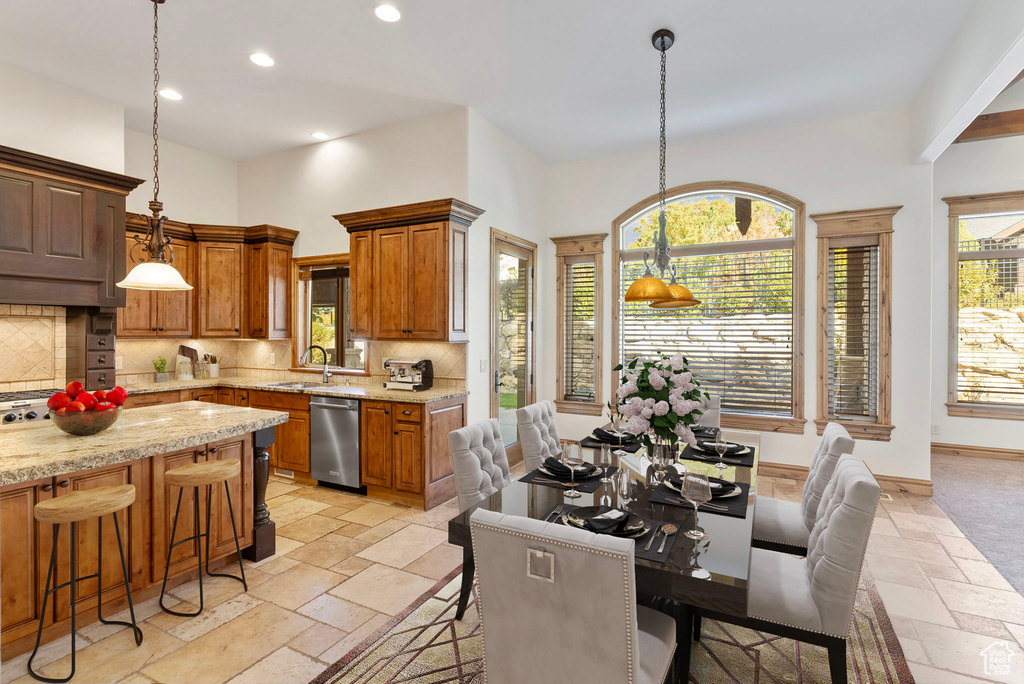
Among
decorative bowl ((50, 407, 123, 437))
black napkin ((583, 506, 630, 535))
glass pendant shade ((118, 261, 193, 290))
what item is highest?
glass pendant shade ((118, 261, 193, 290))

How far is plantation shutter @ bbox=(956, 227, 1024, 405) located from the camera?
5.70 metres

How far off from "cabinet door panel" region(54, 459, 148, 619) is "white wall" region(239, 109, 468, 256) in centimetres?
318

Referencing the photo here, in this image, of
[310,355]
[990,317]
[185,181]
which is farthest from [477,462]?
[990,317]

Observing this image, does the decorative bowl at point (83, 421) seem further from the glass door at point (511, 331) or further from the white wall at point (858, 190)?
the white wall at point (858, 190)

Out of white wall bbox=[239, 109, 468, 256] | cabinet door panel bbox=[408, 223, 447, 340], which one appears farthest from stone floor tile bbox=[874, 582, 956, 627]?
white wall bbox=[239, 109, 468, 256]

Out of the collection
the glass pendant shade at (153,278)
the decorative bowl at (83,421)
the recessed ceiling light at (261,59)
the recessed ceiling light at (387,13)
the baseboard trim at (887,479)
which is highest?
the recessed ceiling light at (261,59)

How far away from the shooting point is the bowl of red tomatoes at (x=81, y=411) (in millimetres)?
2355

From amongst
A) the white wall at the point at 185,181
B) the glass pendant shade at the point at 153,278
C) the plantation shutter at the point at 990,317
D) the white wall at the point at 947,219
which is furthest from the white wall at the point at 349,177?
the plantation shutter at the point at 990,317

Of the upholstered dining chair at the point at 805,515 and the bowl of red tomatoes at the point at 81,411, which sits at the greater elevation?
the bowl of red tomatoes at the point at 81,411

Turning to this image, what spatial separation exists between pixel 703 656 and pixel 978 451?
576 centimetres

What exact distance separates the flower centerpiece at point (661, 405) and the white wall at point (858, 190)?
3269 mm

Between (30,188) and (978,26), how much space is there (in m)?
6.58

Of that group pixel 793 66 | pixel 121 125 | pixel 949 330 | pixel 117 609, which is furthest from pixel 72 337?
pixel 949 330

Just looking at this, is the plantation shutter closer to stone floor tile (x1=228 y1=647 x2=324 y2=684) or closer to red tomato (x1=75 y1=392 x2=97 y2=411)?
stone floor tile (x1=228 y1=647 x2=324 y2=684)
